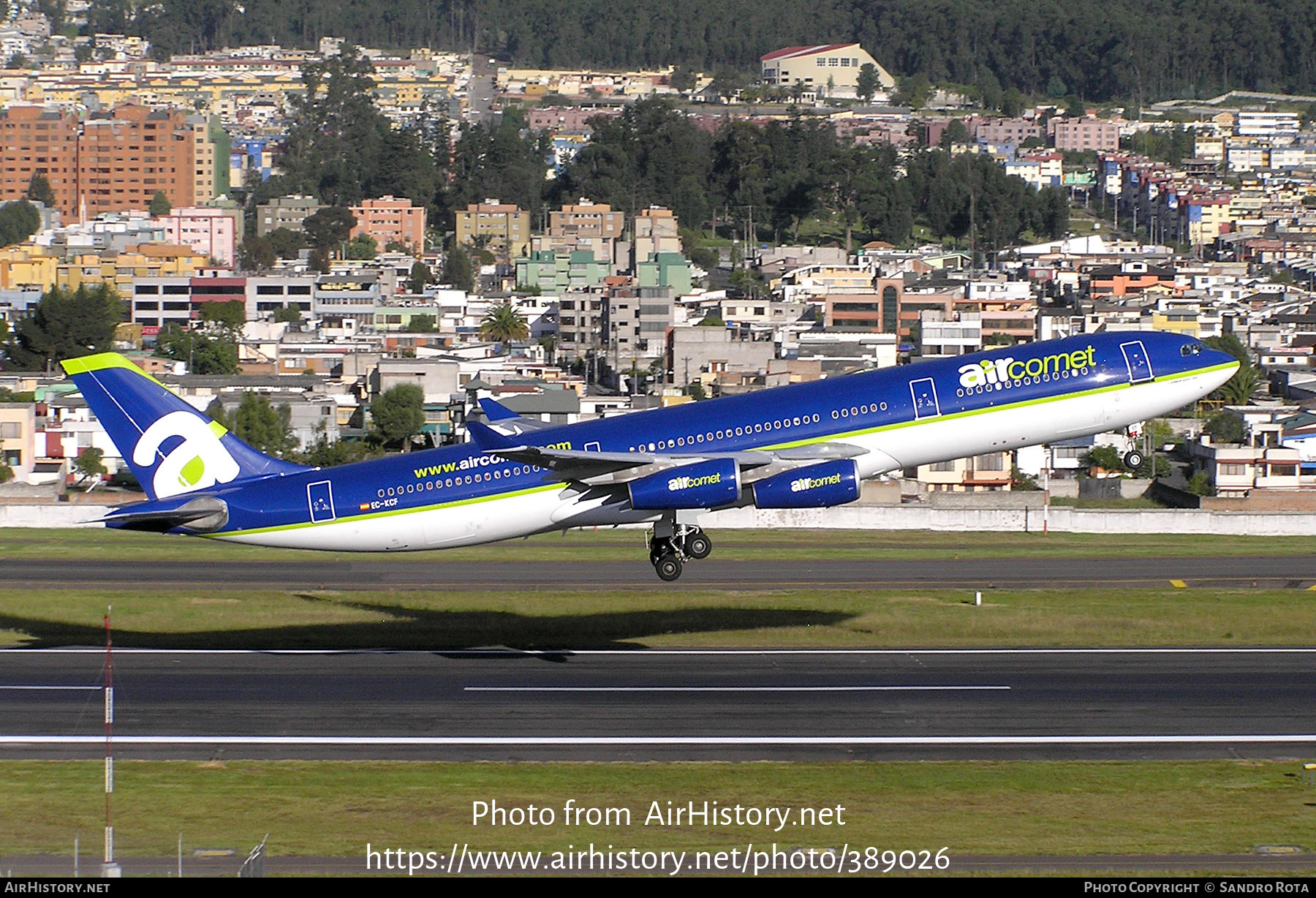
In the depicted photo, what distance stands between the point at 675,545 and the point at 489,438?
6.50 meters

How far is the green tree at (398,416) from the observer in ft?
411

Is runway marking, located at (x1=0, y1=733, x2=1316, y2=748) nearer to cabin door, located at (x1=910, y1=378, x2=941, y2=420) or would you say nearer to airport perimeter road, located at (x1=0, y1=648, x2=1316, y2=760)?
airport perimeter road, located at (x1=0, y1=648, x2=1316, y2=760)

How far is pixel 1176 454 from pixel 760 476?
253 ft

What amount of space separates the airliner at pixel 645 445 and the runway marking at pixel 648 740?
7.48 metres

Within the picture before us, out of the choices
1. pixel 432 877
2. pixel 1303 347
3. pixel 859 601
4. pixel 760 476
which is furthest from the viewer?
pixel 1303 347

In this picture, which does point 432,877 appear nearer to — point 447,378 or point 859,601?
point 859,601

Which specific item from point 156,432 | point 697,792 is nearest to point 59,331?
point 156,432

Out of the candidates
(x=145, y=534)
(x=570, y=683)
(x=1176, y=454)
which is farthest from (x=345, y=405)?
(x=570, y=683)

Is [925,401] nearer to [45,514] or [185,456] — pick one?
[185,456]

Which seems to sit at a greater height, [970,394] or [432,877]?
[970,394]

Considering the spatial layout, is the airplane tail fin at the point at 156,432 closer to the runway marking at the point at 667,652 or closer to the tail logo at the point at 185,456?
the tail logo at the point at 185,456

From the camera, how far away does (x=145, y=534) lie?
86.0 meters

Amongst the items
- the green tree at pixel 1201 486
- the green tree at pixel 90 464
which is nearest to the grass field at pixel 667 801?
the green tree at pixel 1201 486

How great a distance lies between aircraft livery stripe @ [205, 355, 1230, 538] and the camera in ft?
157
